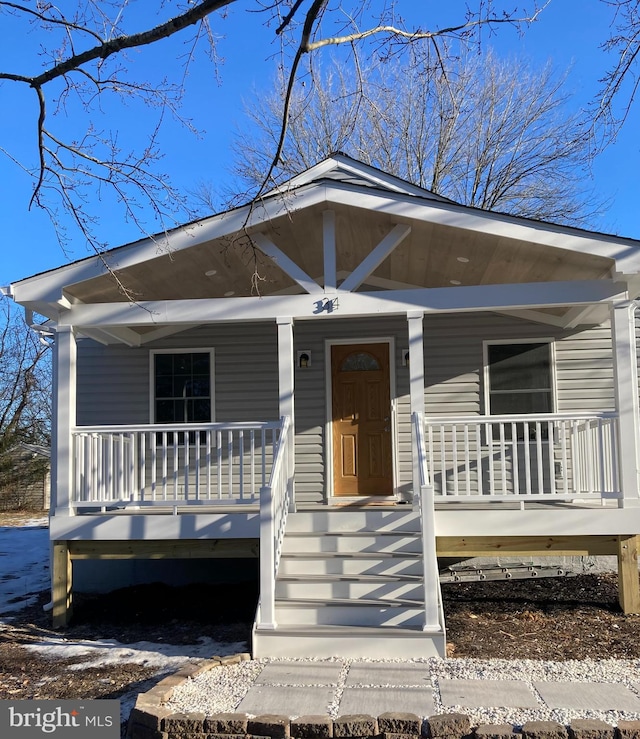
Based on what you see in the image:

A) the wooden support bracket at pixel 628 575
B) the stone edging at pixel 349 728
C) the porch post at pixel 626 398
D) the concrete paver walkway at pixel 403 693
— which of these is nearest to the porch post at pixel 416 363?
the porch post at pixel 626 398

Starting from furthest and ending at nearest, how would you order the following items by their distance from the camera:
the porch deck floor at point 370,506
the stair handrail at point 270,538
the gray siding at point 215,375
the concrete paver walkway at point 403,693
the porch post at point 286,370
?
the gray siding at point 215,375 → the porch deck floor at point 370,506 → the porch post at point 286,370 → the stair handrail at point 270,538 → the concrete paver walkway at point 403,693

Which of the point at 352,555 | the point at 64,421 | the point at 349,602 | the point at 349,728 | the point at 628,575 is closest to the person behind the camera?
the point at 349,728

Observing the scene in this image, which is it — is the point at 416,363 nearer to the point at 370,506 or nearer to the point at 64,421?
the point at 370,506

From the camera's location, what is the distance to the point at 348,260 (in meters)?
9.41

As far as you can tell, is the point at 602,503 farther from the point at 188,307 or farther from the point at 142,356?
the point at 142,356

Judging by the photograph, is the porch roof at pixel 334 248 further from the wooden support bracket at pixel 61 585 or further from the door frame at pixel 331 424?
the wooden support bracket at pixel 61 585

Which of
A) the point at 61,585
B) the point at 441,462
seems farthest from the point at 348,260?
the point at 61,585

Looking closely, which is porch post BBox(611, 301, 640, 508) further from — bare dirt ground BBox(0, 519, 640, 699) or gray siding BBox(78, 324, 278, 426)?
gray siding BBox(78, 324, 278, 426)

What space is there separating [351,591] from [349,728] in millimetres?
2325

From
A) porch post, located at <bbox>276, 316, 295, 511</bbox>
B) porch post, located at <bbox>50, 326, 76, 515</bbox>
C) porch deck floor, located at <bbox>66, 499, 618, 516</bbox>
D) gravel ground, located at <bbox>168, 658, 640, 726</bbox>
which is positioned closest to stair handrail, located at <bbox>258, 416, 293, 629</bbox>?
gravel ground, located at <bbox>168, 658, 640, 726</bbox>

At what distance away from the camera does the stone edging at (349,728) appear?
13.2 feet

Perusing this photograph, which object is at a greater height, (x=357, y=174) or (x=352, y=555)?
(x=357, y=174)

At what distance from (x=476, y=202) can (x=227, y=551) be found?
17.4 m

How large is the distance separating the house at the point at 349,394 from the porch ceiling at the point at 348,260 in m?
0.04
